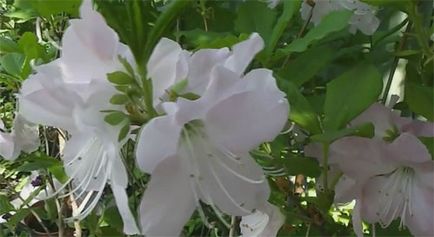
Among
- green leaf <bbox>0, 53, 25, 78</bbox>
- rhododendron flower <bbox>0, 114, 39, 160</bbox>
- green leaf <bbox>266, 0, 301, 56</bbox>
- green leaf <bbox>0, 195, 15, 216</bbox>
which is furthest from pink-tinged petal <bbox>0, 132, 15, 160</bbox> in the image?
green leaf <bbox>266, 0, 301, 56</bbox>

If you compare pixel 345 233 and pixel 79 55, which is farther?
pixel 345 233

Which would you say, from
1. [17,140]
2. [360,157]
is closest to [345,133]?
[360,157]

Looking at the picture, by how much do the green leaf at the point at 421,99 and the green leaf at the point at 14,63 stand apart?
0.42 metres

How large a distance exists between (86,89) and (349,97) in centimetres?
23

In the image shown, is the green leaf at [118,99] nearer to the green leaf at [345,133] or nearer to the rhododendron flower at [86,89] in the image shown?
the rhododendron flower at [86,89]

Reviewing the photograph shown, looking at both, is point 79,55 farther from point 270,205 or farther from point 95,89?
point 270,205

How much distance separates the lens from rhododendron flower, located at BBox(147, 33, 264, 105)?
57 cm

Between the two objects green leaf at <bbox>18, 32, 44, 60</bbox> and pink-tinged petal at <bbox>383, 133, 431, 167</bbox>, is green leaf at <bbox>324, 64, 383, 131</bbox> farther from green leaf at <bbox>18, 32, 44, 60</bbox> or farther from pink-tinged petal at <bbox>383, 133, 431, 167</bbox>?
green leaf at <bbox>18, 32, 44, 60</bbox>

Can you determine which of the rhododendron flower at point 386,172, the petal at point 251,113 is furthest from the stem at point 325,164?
the petal at point 251,113

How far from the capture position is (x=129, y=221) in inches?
22.2

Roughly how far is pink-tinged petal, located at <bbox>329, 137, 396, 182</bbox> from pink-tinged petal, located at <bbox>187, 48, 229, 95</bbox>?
6.0 inches

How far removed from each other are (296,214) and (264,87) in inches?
11.3

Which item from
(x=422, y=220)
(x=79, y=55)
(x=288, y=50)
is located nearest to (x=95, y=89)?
(x=79, y=55)

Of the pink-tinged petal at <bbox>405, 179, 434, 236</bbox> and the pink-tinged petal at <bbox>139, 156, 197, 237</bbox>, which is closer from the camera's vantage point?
the pink-tinged petal at <bbox>139, 156, 197, 237</bbox>
